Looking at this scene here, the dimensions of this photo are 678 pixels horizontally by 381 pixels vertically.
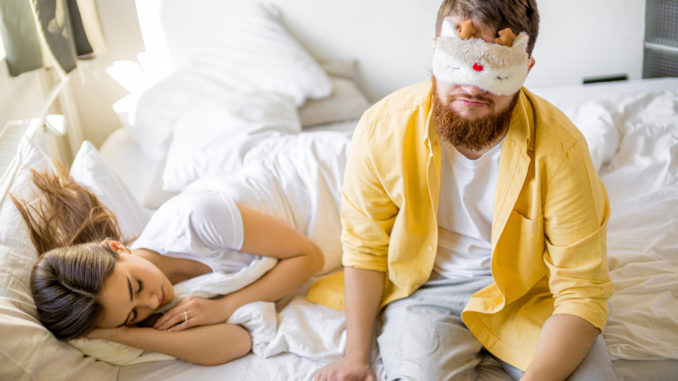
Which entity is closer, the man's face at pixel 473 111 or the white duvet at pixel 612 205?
the man's face at pixel 473 111

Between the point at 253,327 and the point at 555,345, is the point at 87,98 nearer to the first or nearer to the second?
the point at 253,327

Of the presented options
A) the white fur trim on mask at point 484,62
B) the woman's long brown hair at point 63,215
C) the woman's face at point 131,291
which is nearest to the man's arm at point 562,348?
the white fur trim on mask at point 484,62

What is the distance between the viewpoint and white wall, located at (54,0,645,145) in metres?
2.58

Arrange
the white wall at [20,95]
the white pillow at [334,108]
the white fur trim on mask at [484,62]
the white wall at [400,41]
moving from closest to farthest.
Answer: the white fur trim on mask at [484,62]
the white wall at [20,95]
the white pillow at [334,108]
the white wall at [400,41]

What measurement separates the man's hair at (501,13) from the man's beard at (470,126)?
0.13 m

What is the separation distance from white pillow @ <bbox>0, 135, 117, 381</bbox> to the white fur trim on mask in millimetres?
960

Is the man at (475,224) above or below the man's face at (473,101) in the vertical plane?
below

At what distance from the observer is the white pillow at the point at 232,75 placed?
2.33 meters

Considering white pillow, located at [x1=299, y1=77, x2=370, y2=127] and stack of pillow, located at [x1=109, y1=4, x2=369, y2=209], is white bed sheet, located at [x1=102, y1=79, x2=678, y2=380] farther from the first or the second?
white pillow, located at [x1=299, y1=77, x2=370, y2=127]

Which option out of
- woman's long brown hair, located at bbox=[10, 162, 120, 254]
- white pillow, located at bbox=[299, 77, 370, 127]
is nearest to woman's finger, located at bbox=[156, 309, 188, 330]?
woman's long brown hair, located at bbox=[10, 162, 120, 254]

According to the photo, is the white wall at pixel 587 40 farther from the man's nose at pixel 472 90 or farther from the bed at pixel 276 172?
the man's nose at pixel 472 90

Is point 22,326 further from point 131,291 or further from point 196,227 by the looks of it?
point 196,227

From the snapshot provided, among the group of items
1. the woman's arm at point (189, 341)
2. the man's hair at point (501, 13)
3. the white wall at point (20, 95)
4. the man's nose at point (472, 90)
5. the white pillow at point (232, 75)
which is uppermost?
the man's hair at point (501, 13)

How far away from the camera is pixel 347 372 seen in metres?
1.23
